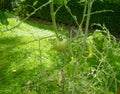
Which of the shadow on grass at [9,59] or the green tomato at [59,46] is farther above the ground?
the green tomato at [59,46]

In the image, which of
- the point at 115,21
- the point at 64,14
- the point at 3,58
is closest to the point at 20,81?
the point at 3,58

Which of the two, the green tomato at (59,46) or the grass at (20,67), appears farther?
the grass at (20,67)

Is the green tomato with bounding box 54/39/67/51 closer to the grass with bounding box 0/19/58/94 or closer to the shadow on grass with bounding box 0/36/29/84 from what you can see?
the grass with bounding box 0/19/58/94

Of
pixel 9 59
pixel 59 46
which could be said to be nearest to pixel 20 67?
pixel 9 59

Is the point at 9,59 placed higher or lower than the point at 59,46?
lower

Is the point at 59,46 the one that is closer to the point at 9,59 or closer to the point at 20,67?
the point at 20,67

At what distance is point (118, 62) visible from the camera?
20.0 ft

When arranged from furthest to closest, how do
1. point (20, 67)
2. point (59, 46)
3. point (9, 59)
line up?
point (9, 59) → point (20, 67) → point (59, 46)

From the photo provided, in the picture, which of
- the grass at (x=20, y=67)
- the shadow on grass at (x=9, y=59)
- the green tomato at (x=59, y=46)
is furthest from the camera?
the shadow on grass at (x=9, y=59)

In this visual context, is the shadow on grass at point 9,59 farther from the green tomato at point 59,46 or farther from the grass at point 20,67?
the green tomato at point 59,46

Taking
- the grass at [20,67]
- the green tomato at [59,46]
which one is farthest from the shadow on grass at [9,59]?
the green tomato at [59,46]

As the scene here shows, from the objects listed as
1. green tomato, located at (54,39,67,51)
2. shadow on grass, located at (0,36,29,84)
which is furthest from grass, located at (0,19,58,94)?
green tomato, located at (54,39,67,51)

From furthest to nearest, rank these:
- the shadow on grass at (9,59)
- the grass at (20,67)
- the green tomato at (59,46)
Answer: the shadow on grass at (9,59) → the grass at (20,67) → the green tomato at (59,46)

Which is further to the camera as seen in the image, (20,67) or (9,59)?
(9,59)
